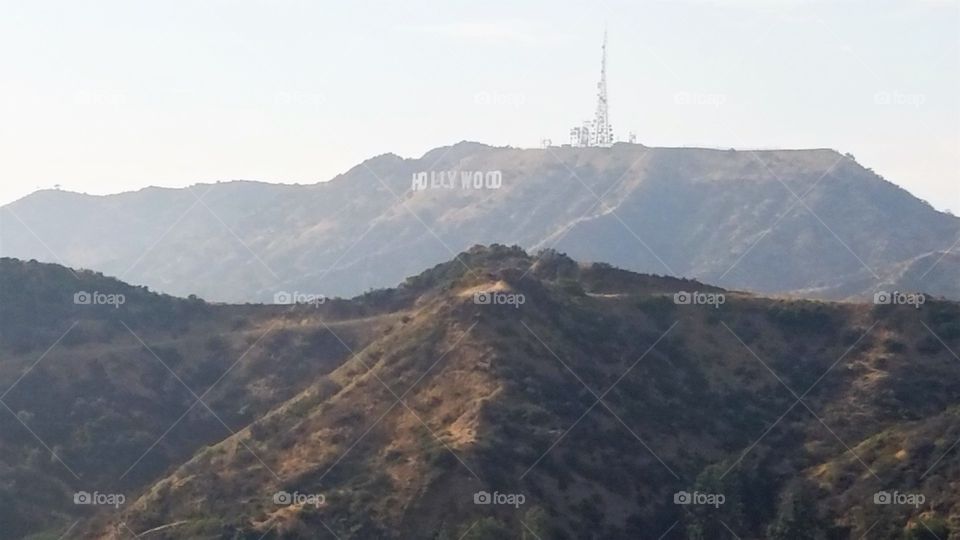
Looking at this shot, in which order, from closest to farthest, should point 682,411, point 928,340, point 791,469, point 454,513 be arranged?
point 454,513
point 791,469
point 682,411
point 928,340

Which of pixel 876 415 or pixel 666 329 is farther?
pixel 666 329

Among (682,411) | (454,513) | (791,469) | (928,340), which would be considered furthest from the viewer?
(928,340)

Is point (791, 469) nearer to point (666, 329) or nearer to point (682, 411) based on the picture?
point (682, 411)

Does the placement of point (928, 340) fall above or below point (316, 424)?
above

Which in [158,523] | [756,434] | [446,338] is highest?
[446,338]

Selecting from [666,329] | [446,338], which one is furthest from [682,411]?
[446,338]

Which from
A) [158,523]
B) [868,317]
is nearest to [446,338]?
[158,523]
